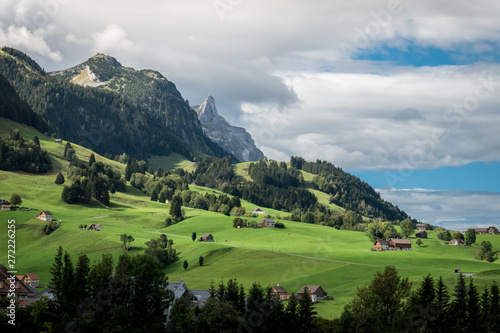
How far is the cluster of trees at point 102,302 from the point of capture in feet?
237

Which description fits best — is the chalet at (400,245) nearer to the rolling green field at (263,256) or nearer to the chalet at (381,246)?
the chalet at (381,246)

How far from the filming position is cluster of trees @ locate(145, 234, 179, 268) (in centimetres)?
14890

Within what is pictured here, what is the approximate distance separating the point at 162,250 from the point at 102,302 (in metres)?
76.2

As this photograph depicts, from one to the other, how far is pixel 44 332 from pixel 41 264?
79622mm

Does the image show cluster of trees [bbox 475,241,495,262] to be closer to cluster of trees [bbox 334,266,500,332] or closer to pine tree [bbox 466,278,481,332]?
cluster of trees [bbox 334,266,500,332]

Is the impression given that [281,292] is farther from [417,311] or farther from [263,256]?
[263,256]

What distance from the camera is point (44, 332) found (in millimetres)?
70688

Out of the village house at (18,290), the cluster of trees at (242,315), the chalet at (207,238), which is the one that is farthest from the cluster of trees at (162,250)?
the cluster of trees at (242,315)

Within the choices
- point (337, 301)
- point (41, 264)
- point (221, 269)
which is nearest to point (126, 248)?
point (41, 264)

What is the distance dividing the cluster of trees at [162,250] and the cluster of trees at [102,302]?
6598 cm

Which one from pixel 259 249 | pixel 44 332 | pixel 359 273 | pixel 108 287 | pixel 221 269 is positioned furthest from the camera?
pixel 259 249

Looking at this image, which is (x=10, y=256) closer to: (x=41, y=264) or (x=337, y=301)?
(x=41, y=264)

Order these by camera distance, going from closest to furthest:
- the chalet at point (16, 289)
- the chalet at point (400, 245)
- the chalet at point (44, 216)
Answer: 1. the chalet at point (16, 289)
2. the chalet at point (400, 245)
3. the chalet at point (44, 216)

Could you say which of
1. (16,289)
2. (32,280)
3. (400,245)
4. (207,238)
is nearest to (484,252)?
(400,245)
